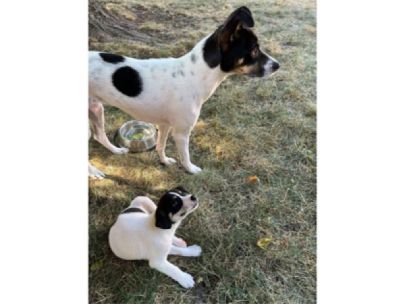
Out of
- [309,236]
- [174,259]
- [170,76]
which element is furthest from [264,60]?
[174,259]

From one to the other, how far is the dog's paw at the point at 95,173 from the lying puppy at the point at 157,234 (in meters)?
0.37

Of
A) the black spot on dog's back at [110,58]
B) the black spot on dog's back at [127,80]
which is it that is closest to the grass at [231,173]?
the black spot on dog's back at [110,58]

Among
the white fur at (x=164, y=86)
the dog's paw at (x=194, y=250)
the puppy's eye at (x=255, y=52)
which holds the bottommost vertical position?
the dog's paw at (x=194, y=250)

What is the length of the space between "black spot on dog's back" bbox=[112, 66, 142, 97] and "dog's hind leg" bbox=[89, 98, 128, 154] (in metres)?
0.27

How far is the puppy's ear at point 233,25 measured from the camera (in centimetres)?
262

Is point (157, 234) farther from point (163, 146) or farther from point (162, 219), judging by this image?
point (163, 146)

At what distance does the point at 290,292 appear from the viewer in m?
2.55

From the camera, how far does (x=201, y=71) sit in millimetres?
2803

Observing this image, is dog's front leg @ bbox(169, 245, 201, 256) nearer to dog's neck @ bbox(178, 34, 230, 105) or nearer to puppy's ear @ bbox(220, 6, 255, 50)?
dog's neck @ bbox(178, 34, 230, 105)

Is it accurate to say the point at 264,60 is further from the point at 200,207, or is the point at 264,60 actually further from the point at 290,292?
the point at 290,292

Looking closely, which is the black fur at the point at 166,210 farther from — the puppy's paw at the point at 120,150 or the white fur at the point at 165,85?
the puppy's paw at the point at 120,150

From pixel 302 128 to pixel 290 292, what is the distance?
1311 millimetres

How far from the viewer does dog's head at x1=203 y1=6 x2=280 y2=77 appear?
265 centimetres

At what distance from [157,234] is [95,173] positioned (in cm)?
70
